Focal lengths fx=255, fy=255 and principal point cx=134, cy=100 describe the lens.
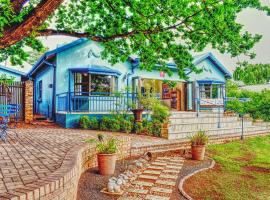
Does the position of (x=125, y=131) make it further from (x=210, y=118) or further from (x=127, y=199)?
(x=127, y=199)

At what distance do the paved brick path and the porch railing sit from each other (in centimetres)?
624

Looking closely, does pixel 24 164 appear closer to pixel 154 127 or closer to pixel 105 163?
pixel 105 163

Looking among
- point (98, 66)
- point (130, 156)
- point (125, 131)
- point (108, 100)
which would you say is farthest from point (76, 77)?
point (130, 156)

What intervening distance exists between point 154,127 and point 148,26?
17.1 feet

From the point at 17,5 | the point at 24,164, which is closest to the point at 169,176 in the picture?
the point at 24,164

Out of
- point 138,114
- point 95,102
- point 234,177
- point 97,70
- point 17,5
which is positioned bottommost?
point 234,177

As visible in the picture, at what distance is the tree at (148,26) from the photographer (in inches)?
168

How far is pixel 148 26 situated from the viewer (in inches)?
256

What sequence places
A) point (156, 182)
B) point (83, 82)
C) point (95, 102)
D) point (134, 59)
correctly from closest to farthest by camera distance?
point (156, 182) < point (95, 102) < point (83, 82) < point (134, 59)

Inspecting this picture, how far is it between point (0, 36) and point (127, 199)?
329 centimetres

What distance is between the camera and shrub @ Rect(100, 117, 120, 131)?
11500mm

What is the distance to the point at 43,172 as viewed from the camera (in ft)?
12.3

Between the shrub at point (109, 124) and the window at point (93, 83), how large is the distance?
2.68 m

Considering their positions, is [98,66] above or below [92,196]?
above
